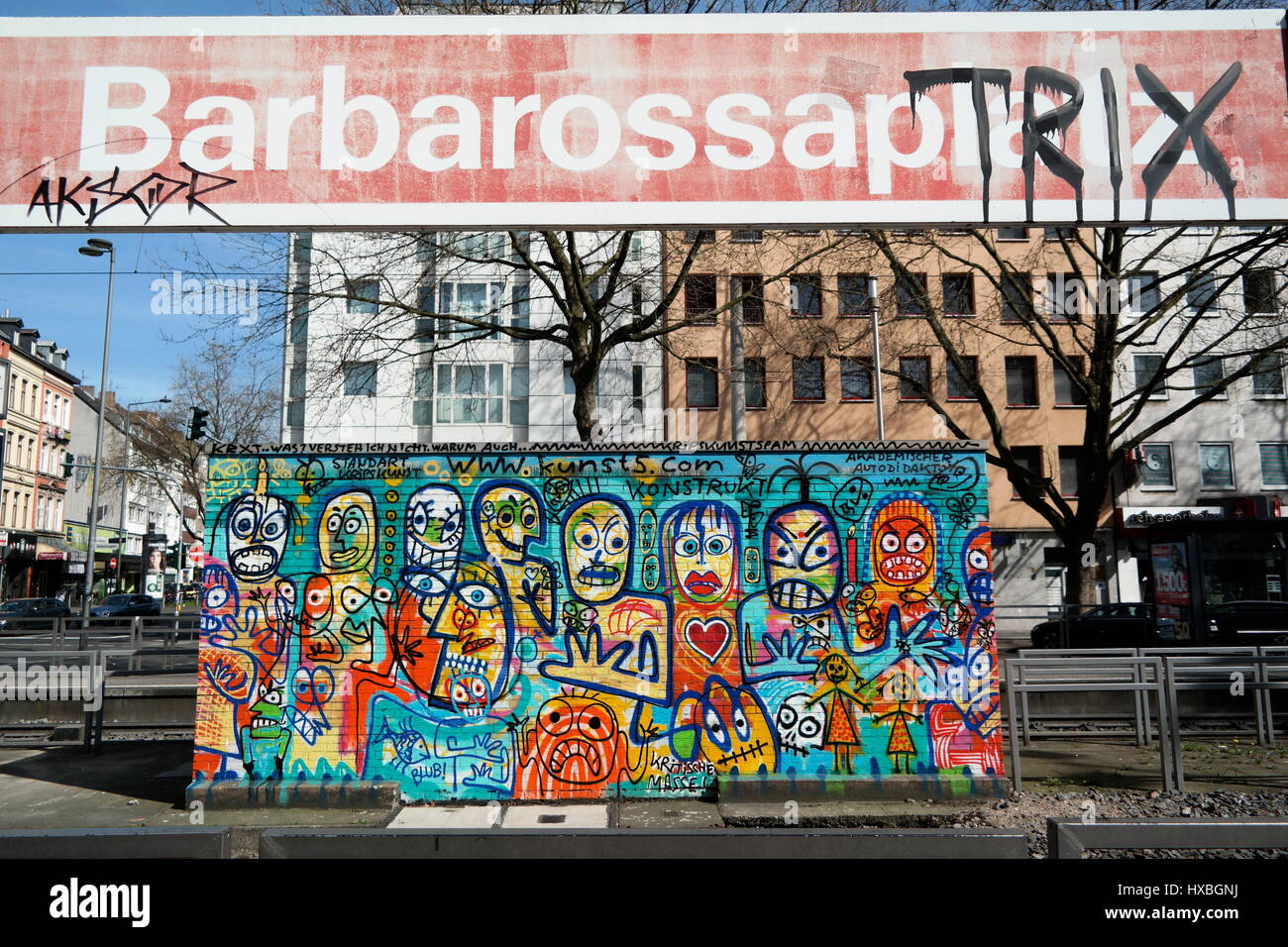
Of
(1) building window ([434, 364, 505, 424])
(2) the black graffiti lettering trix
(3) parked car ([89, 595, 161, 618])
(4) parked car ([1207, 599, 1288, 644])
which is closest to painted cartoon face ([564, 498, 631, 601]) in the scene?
(2) the black graffiti lettering trix

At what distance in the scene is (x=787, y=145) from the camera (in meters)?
6.66

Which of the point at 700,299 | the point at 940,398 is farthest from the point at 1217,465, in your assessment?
the point at 700,299

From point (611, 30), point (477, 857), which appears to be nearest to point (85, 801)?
point (477, 857)

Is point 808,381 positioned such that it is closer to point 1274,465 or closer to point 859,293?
point 859,293

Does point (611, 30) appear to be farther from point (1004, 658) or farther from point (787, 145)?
point (1004, 658)

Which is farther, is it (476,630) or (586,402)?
(586,402)

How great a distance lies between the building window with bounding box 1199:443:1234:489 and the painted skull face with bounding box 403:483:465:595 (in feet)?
124

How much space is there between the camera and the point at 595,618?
28.8 ft

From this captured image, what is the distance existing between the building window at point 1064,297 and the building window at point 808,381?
9947 mm

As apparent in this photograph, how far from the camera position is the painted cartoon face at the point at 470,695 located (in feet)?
28.5

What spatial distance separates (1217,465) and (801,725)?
3648 cm

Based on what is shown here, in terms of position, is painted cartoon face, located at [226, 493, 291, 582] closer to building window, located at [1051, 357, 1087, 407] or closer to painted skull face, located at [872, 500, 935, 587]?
painted skull face, located at [872, 500, 935, 587]

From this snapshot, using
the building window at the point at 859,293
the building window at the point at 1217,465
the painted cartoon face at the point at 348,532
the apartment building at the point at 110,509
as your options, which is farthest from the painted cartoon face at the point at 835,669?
the apartment building at the point at 110,509

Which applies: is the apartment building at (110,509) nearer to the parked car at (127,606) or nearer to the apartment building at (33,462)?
the apartment building at (33,462)
